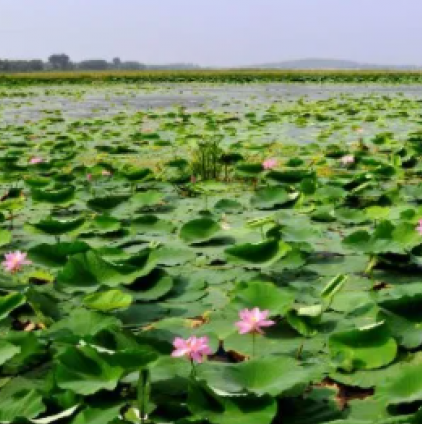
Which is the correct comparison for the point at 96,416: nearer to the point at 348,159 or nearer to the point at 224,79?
the point at 348,159

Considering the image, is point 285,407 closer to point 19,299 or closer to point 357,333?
point 357,333

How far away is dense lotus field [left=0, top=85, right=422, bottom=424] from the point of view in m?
1.16

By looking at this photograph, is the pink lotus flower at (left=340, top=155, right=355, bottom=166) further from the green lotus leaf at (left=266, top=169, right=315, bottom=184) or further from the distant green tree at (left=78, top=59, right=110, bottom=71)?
the distant green tree at (left=78, top=59, right=110, bottom=71)

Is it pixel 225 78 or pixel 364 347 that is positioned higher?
pixel 364 347

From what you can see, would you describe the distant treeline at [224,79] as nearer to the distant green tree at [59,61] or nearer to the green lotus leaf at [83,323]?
the green lotus leaf at [83,323]

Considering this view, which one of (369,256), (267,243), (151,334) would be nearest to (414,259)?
(369,256)

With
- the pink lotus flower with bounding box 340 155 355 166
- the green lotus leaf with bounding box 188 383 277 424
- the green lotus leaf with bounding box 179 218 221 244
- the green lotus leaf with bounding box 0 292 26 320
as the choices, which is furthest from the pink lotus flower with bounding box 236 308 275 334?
the pink lotus flower with bounding box 340 155 355 166

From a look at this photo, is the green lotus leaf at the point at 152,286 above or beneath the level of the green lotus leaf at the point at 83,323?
beneath

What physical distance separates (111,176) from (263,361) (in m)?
2.74

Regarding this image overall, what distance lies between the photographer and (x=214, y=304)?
1.77 metres

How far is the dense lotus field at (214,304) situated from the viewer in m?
1.16

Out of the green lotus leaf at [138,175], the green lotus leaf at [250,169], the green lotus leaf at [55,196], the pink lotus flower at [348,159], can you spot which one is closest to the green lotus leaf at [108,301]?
the green lotus leaf at [55,196]

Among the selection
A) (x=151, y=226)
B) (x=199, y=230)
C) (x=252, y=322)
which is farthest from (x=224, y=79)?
(x=252, y=322)

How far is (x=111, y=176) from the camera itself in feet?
12.5
